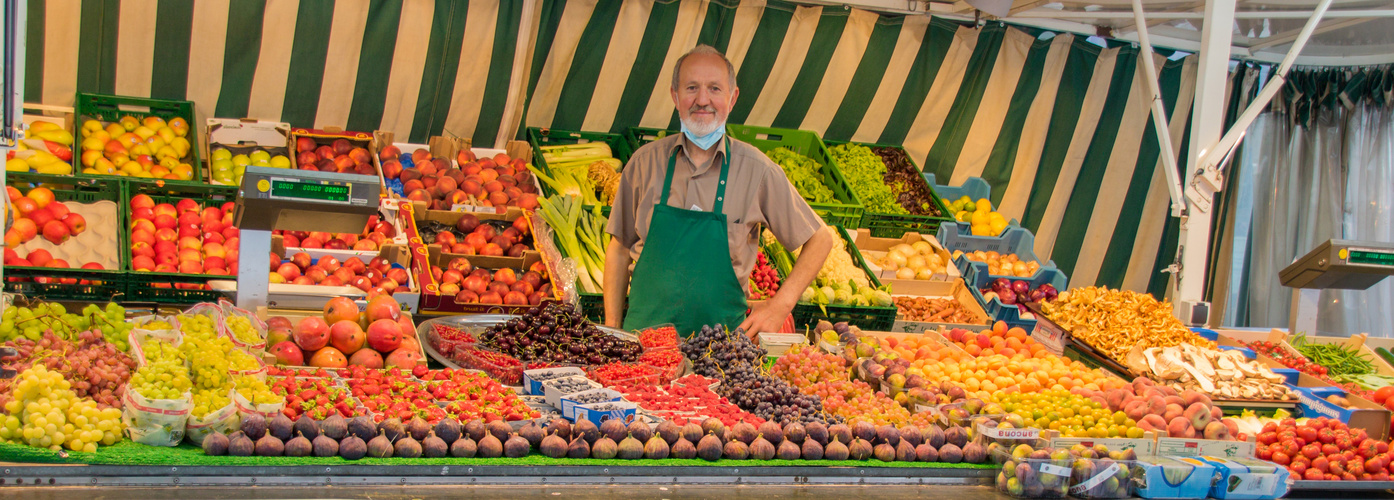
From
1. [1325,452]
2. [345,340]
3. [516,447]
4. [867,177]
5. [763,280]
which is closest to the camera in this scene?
[516,447]

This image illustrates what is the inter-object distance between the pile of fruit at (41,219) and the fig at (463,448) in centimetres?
302

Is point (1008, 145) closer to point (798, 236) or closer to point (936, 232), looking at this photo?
point (936, 232)

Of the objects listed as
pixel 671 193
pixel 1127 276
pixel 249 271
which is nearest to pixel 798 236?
pixel 671 193

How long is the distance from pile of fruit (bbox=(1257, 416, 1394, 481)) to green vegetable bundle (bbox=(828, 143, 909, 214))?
3.43m

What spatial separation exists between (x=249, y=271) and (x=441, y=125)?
336 cm

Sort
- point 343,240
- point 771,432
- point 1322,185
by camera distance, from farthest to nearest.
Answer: point 1322,185 → point 343,240 → point 771,432

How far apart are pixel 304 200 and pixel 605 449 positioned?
1116mm

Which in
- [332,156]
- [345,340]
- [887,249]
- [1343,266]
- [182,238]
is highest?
[332,156]

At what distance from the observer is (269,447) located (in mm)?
2299

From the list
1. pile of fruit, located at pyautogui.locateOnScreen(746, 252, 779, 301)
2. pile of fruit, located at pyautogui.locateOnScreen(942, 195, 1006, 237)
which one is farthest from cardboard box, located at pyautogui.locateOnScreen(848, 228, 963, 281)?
pile of fruit, located at pyautogui.locateOnScreen(746, 252, 779, 301)

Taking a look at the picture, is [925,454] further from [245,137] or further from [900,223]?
[245,137]

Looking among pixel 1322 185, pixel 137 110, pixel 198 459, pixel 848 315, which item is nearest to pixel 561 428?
pixel 198 459

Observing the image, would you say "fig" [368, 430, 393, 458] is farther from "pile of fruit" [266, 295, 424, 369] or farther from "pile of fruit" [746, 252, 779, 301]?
"pile of fruit" [746, 252, 779, 301]

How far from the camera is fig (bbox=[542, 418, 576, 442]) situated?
2576 mm
